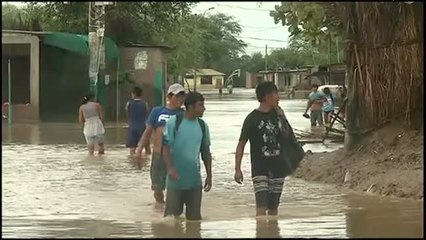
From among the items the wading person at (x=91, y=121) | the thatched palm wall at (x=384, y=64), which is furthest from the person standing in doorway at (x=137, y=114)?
the thatched palm wall at (x=384, y=64)

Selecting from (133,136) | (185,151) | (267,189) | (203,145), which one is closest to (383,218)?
(267,189)

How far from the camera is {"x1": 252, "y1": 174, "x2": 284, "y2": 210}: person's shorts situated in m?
8.75

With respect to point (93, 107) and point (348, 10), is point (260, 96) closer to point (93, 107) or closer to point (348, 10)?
point (348, 10)

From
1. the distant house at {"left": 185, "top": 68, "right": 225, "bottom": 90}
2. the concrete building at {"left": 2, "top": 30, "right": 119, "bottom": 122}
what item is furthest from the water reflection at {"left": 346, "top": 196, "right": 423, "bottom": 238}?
the distant house at {"left": 185, "top": 68, "right": 225, "bottom": 90}

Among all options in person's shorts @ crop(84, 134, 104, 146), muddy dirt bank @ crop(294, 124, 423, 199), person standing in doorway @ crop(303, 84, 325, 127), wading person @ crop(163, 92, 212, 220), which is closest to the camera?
wading person @ crop(163, 92, 212, 220)

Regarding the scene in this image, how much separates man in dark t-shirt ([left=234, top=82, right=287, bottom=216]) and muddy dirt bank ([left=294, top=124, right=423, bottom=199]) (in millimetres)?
2797

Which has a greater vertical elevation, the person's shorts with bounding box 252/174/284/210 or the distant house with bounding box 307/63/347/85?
the distant house with bounding box 307/63/347/85

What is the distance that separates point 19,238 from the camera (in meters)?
7.73

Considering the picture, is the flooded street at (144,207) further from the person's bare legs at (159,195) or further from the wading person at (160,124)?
the wading person at (160,124)

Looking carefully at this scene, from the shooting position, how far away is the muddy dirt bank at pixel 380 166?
11.4 m

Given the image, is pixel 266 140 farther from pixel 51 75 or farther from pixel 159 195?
pixel 51 75

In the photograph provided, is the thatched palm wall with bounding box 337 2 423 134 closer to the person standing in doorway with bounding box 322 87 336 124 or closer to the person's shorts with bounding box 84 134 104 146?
the person's shorts with bounding box 84 134 104 146

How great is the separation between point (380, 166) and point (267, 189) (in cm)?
404

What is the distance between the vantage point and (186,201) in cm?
847
